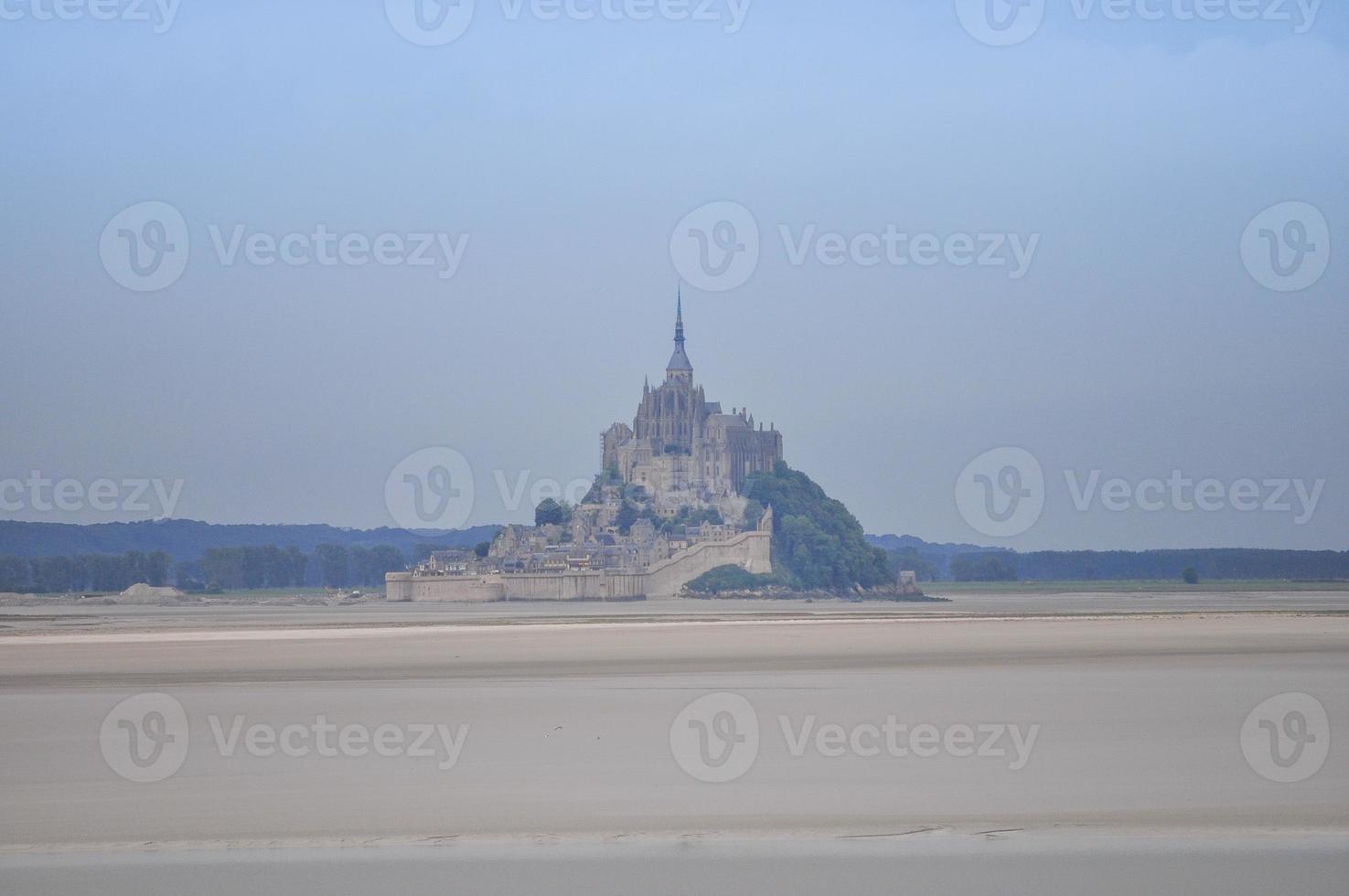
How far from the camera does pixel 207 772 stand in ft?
32.8

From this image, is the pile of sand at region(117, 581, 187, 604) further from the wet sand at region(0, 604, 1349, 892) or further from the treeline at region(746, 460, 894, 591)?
the wet sand at region(0, 604, 1349, 892)

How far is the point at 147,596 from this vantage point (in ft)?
217

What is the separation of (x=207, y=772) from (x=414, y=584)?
6287 centimetres

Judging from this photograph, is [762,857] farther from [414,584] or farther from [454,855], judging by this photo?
[414,584]

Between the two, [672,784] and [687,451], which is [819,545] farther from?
[672,784]

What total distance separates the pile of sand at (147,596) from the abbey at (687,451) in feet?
124

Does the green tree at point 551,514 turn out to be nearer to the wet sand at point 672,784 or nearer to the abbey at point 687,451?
the abbey at point 687,451

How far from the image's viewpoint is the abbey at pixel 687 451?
330 ft

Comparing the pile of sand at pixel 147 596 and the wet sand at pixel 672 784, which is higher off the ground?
the pile of sand at pixel 147 596

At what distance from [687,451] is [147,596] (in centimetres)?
4729

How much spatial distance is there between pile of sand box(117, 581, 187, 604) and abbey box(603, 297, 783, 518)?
3770 cm

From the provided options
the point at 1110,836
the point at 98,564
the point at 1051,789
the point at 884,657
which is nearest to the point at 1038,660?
the point at 884,657

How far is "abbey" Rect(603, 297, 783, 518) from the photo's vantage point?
10069 cm

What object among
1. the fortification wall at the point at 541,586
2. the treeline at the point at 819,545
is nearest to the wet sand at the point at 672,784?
the fortification wall at the point at 541,586
